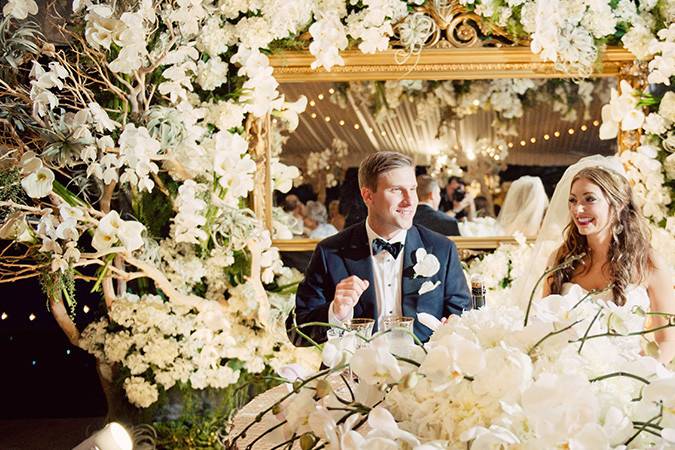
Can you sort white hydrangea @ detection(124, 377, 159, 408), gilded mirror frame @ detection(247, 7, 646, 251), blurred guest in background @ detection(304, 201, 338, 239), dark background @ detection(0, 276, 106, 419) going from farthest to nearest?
1. dark background @ detection(0, 276, 106, 419)
2. blurred guest in background @ detection(304, 201, 338, 239)
3. gilded mirror frame @ detection(247, 7, 646, 251)
4. white hydrangea @ detection(124, 377, 159, 408)

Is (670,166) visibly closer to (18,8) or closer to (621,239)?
(621,239)

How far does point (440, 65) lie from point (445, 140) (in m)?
0.40

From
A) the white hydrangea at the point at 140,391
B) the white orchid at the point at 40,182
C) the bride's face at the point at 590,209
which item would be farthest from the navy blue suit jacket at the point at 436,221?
the white orchid at the point at 40,182

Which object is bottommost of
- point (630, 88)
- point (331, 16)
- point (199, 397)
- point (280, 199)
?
point (199, 397)

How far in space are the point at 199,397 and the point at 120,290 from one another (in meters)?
0.66

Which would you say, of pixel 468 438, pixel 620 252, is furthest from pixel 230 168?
pixel 468 438

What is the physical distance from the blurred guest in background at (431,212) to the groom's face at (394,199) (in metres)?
1.13

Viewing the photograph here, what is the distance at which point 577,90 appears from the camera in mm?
4234

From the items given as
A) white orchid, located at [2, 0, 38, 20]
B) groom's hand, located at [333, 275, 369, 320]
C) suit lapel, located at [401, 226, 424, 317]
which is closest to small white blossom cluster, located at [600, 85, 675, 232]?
suit lapel, located at [401, 226, 424, 317]

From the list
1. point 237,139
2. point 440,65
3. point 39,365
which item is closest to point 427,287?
point 237,139

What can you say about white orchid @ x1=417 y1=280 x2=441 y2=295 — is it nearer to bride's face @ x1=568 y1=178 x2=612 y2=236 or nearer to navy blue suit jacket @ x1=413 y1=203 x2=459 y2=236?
bride's face @ x1=568 y1=178 x2=612 y2=236

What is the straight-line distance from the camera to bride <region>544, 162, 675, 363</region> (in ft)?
10.5

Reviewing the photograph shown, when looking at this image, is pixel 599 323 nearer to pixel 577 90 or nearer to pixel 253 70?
pixel 253 70

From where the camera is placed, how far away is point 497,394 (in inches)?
39.2
